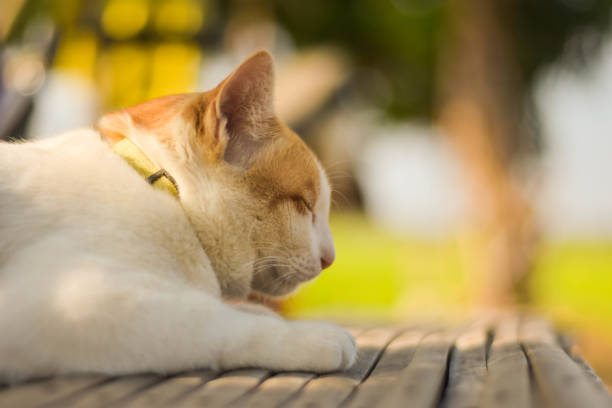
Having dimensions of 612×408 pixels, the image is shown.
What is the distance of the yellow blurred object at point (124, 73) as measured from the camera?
4.53 meters

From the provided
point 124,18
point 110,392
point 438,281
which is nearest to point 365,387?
point 110,392

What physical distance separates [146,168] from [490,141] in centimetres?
396

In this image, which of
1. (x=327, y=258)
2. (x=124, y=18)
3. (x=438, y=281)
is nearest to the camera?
(x=327, y=258)

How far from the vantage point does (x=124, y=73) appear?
14.9ft

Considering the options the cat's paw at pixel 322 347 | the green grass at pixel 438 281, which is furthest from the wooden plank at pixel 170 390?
the green grass at pixel 438 281

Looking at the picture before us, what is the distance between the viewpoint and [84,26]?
185 inches

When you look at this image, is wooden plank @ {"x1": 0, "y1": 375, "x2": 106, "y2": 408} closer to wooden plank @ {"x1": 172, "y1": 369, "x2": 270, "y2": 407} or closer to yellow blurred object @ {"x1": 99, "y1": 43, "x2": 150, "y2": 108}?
wooden plank @ {"x1": 172, "y1": 369, "x2": 270, "y2": 407}

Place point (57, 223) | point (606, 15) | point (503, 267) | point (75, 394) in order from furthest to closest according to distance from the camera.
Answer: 1. point (606, 15)
2. point (503, 267)
3. point (57, 223)
4. point (75, 394)

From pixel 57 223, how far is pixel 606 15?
7.00m

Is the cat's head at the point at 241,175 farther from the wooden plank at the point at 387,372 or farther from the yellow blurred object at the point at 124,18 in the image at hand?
the yellow blurred object at the point at 124,18

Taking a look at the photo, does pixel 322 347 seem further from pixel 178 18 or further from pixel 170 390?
pixel 178 18

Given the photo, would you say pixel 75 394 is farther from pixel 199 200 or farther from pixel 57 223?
pixel 199 200

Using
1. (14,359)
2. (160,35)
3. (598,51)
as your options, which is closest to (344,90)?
(598,51)

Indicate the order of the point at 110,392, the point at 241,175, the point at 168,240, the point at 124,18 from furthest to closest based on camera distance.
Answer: the point at 124,18 → the point at 241,175 → the point at 168,240 → the point at 110,392
